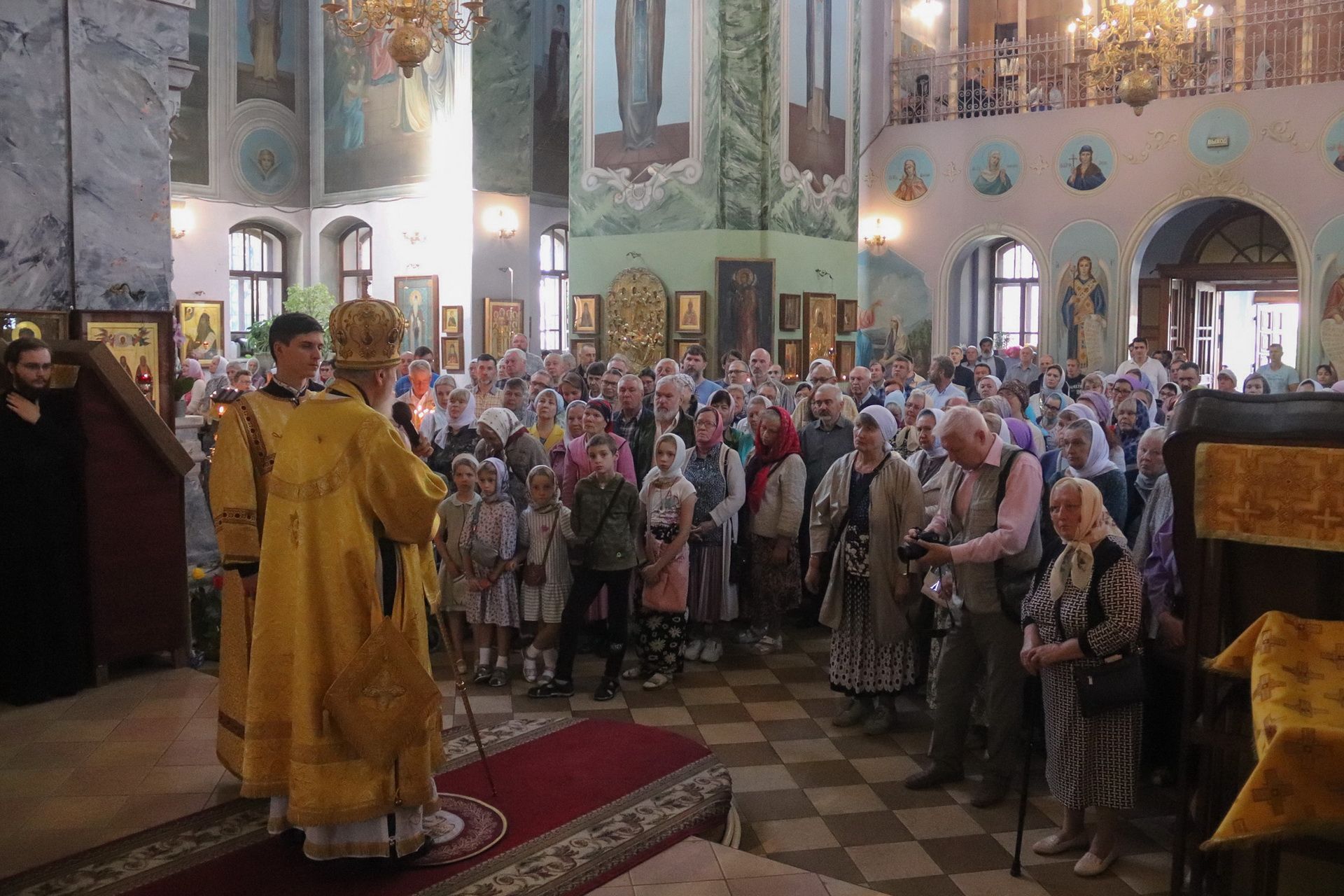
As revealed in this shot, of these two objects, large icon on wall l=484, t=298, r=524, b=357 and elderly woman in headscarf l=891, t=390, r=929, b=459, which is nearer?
Answer: elderly woman in headscarf l=891, t=390, r=929, b=459

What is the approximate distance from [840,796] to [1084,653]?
4.31ft

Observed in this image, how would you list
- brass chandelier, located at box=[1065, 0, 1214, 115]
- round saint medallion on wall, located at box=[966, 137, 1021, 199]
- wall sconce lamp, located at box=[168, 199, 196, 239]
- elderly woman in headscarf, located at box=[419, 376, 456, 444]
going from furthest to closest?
1. wall sconce lamp, located at box=[168, 199, 196, 239]
2. round saint medallion on wall, located at box=[966, 137, 1021, 199]
3. brass chandelier, located at box=[1065, 0, 1214, 115]
4. elderly woman in headscarf, located at box=[419, 376, 456, 444]

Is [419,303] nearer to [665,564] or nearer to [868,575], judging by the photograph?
[665,564]

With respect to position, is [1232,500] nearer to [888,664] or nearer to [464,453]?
[888,664]

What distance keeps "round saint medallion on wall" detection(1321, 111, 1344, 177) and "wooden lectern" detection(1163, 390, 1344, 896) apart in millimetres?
13499

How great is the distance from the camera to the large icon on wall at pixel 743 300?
1422cm

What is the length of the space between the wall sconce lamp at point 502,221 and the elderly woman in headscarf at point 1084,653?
14.1 metres

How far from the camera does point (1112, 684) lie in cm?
418

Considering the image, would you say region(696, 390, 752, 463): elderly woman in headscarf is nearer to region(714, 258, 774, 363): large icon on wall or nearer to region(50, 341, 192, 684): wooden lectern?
region(50, 341, 192, 684): wooden lectern

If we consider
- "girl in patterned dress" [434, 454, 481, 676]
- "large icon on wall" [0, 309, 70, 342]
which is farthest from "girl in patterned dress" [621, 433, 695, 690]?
"large icon on wall" [0, 309, 70, 342]

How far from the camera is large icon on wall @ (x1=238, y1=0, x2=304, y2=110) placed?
722 inches

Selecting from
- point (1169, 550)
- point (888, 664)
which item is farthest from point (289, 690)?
Answer: point (1169, 550)

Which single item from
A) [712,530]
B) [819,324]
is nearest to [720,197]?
[819,324]

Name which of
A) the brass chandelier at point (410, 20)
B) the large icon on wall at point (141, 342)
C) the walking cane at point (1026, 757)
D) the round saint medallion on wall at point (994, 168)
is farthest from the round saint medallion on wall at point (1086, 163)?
the large icon on wall at point (141, 342)
